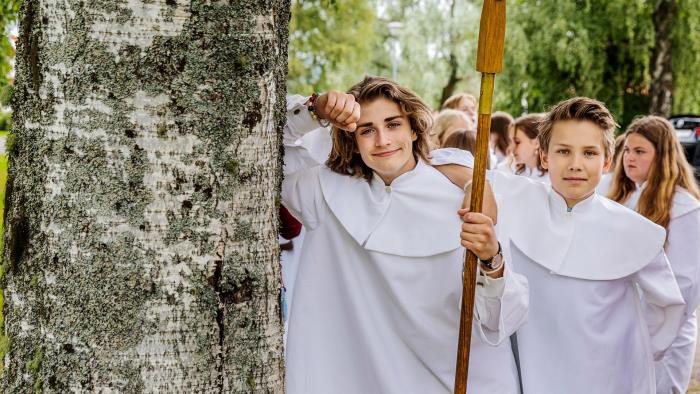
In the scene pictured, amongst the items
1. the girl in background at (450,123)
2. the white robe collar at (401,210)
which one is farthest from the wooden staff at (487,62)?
the girl in background at (450,123)

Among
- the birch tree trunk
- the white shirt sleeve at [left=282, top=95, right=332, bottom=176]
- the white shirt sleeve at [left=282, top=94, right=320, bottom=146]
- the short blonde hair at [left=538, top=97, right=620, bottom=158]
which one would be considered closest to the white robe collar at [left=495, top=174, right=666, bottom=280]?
the short blonde hair at [left=538, top=97, right=620, bottom=158]

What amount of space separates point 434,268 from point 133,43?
5.47 ft

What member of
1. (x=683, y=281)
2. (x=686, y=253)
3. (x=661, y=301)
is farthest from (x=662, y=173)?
(x=661, y=301)

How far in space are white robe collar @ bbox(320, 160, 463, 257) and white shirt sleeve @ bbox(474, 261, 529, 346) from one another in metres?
0.27

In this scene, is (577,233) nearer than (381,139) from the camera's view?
No

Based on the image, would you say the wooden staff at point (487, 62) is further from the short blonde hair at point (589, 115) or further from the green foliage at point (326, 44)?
the green foliage at point (326, 44)

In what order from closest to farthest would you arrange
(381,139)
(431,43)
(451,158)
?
(381,139), (451,158), (431,43)

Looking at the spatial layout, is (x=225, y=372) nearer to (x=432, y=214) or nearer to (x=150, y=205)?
(x=150, y=205)

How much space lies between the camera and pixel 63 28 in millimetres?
2197

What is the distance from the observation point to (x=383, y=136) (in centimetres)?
352

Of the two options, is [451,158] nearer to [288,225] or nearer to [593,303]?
[288,225]

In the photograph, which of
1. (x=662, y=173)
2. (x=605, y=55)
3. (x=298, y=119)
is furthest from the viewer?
(x=605, y=55)

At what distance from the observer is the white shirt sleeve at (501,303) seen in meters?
3.24

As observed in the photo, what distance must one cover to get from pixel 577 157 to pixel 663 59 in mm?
17131
